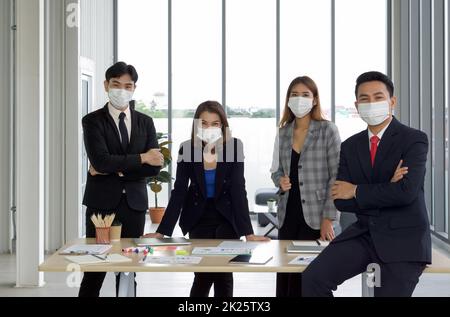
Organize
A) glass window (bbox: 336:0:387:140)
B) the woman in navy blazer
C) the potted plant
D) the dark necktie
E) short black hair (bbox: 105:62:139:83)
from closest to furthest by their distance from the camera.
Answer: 1. the woman in navy blazer
2. short black hair (bbox: 105:62:139:83)
3. the dark necktie
4. the potted plant
5. glass window (bbox: 336:0:387:140)

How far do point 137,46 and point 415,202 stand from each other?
782cm

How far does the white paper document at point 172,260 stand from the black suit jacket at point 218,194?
1.71 ft

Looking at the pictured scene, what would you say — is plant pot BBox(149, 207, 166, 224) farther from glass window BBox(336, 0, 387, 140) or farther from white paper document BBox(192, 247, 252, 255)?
white paper document BBox(192, 247, 252, 255)

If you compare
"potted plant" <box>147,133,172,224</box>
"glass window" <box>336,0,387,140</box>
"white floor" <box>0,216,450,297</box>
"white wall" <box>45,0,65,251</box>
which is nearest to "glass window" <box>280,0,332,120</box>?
"glass window" <box>336,0,387,140</box>

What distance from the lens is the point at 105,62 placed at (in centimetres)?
926

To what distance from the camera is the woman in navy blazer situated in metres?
3.47

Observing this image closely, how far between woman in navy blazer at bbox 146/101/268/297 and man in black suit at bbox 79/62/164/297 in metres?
0.20

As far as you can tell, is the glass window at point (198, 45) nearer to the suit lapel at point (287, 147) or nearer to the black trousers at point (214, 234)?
the suit lapel at point (287, 147)

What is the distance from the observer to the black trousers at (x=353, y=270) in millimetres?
2746

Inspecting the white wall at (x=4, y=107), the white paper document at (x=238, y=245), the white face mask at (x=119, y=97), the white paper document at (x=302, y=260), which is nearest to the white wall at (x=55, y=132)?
the white wall at (x=4, y=107)

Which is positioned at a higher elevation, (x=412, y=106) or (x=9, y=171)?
(x=412, y=106)

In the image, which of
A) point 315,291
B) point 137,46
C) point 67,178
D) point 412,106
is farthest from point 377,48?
point 315,291

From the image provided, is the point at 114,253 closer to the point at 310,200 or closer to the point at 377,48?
the point at 310,200

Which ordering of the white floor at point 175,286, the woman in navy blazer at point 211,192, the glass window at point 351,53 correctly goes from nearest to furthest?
the woman in navy blazer at point 211,192, the white floor at point 175,286, the glass window at point 351,53
